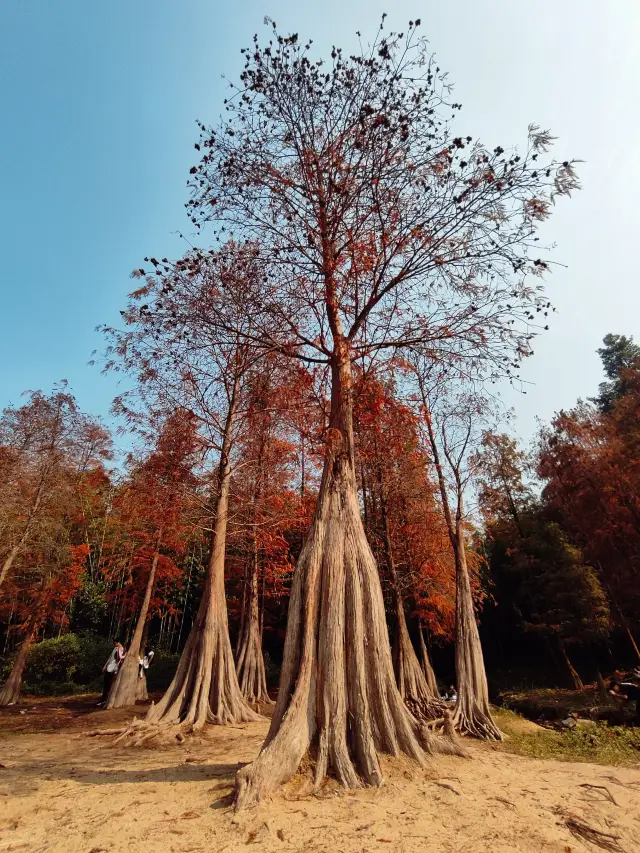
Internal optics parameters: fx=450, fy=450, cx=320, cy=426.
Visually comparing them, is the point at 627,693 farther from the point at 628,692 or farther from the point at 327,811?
the point at 327,811

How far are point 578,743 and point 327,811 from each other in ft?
26.5

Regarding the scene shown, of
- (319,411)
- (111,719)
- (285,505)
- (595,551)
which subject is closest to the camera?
(319,411)

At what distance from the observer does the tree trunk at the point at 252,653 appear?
15094 mm

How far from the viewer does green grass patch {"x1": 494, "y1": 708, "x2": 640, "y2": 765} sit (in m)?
Answer: 7.68

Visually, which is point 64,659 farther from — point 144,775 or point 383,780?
point 383,780

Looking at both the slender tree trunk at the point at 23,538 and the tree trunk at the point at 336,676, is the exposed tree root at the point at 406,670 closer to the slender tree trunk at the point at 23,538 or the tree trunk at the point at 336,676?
the tree trunk at the point at 336,676

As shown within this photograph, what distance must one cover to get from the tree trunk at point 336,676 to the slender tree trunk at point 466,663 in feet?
18.4

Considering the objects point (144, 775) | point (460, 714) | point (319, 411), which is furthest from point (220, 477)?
point (460, 714)

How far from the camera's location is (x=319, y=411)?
804cm

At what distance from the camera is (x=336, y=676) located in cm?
498

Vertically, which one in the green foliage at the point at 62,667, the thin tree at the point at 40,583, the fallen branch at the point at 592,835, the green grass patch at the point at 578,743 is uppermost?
the thin tree at the point at 40,583

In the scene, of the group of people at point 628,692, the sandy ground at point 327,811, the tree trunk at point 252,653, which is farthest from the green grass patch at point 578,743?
the tree trunk at point 252,653

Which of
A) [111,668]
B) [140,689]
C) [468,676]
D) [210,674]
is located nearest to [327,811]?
[210,674]

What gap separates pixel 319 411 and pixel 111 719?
30.5ft
